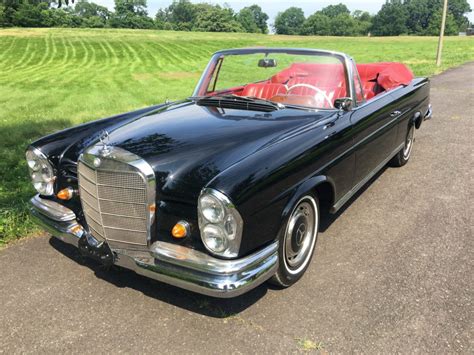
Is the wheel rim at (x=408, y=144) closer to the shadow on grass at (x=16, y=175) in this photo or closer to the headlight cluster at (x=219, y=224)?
the headlight cluster at (x=219, y=224)

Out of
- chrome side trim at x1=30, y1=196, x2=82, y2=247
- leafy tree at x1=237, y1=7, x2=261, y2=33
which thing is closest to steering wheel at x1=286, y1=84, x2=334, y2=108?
chrome side trim at x1=30, y1=196, x2=82, y2=247

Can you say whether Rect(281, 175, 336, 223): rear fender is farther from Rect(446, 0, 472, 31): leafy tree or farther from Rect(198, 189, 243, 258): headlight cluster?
Rect(446, 0, 472, 31): leafy tree

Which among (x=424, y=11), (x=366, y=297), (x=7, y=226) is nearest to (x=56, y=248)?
(x=7, y=226)

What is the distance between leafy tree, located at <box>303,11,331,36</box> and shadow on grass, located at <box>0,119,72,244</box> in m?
97.2

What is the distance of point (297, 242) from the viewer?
2777 mm

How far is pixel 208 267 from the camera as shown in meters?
2.20

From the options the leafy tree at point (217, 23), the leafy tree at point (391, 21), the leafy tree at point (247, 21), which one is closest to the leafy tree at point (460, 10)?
the leafy tree at point (391, 21)

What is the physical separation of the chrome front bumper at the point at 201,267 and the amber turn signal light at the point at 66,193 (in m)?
0.63

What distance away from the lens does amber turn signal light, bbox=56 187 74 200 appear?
2875 mm

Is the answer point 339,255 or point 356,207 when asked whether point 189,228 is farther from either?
point 356,207

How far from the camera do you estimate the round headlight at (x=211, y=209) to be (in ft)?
7.12

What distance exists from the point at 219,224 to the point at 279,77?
2.24m

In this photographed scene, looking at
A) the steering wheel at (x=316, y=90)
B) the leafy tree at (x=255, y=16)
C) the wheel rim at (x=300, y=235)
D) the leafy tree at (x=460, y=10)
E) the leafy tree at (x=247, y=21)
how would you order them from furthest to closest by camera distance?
the leafy tree at (x=255, y=16) → the leafy tree at (x=460, y=10) → the leafy tree at (x=247, y=21) → the steering wheel at (x=316, y=90) → the wheel rim at (x=300, y=235)

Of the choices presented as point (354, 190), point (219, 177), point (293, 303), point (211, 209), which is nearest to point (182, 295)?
point (293, 303)
